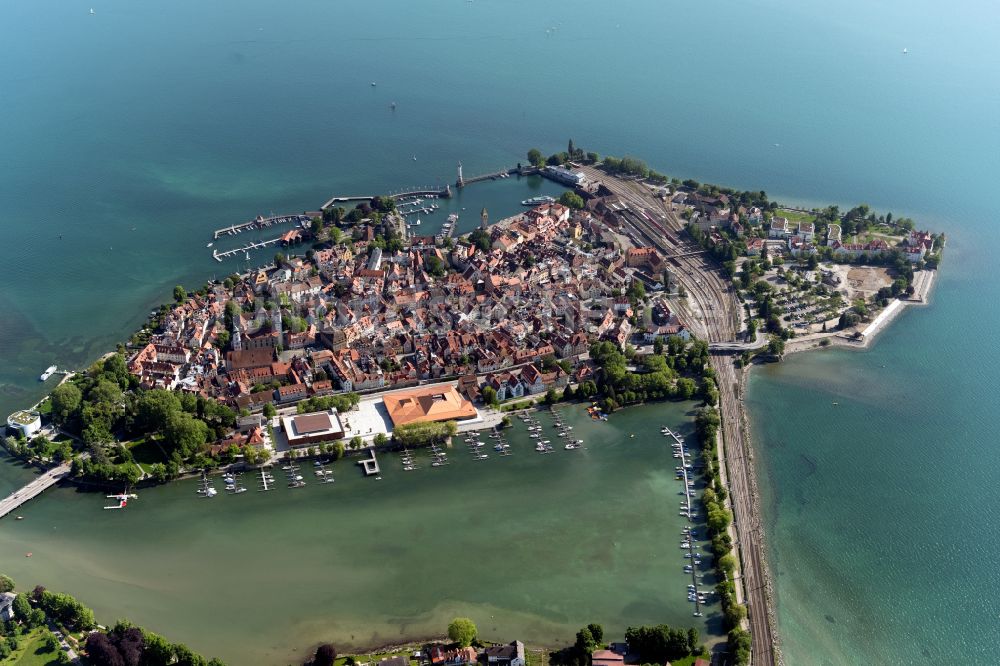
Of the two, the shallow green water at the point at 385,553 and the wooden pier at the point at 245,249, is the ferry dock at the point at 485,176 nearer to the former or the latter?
the wooden pier at the point at 245,249

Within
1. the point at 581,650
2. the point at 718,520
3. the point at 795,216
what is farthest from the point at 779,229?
the point at 581,650

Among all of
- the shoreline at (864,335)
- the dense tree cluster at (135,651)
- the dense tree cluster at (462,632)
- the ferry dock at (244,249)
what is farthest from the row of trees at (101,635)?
the shoreline at (864,335)

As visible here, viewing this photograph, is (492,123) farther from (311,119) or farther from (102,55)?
(102,55)

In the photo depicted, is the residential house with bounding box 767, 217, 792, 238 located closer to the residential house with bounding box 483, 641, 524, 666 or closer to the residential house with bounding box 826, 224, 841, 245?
the residential house with bounding box 826, 224, 841, 245

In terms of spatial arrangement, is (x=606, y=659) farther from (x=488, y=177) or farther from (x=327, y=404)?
(x=488, y=177)

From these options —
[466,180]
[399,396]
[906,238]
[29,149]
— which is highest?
[29,149]

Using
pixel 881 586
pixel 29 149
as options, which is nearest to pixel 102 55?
pixel 29 149
